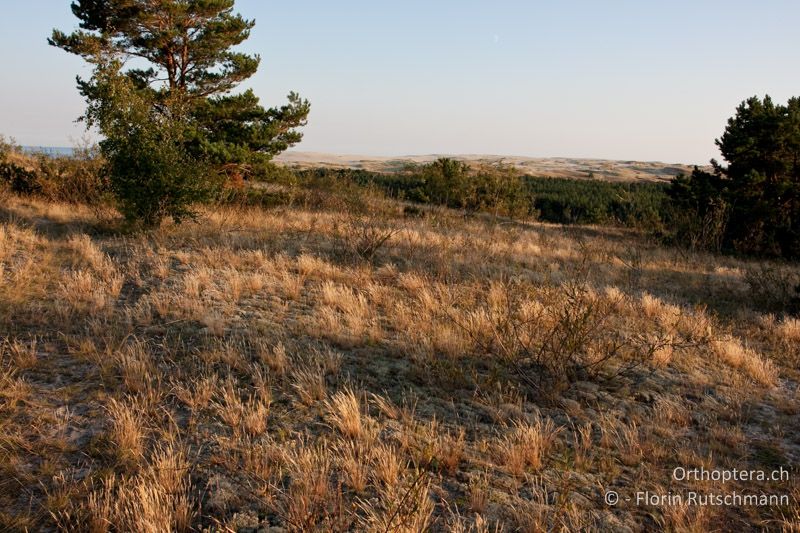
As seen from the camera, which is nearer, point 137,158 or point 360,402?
point 360,402

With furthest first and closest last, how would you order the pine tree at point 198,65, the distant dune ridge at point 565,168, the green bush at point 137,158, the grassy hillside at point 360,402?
the distant dune ridge at point 565,168 < the pine tree at point 198,65 < the green bush at point 137,158 < the grassy hillside at point 360,402

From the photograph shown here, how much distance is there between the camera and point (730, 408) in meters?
3.84

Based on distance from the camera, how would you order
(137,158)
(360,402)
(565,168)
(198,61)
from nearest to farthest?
(360,402), (137,158), (198,61), (565,168)

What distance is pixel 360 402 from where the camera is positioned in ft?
11.7

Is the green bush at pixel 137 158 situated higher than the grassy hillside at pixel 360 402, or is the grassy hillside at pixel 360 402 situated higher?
the green bush at pixel 137 158

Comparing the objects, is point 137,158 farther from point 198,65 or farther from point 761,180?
point 761,180

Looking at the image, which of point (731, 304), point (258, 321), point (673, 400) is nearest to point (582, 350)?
point (673, 400)

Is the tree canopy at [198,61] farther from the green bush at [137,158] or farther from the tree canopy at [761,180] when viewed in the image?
the tree canopy at [761,180]

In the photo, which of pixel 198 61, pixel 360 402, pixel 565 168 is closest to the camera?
pixel 360 402

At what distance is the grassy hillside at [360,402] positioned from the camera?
8.14ft

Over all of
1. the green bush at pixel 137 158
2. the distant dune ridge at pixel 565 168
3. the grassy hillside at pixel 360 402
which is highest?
the distant dune ridge at pixel 565 168

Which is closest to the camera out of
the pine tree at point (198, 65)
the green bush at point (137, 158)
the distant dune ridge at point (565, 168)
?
the green bush at point (137, 158)

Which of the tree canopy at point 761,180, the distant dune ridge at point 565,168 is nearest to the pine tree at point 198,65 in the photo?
the tree canopy at point 761,180

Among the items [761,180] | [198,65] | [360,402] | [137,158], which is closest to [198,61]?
[198,65]
